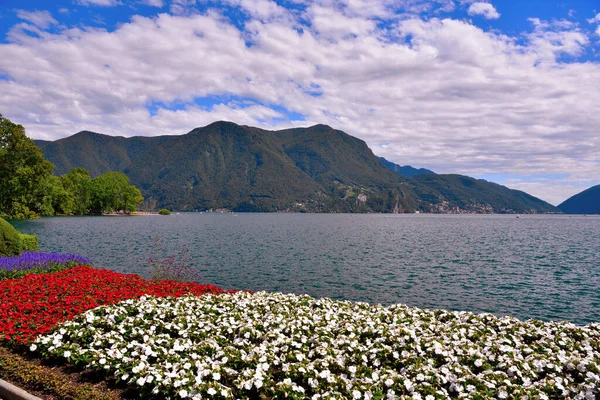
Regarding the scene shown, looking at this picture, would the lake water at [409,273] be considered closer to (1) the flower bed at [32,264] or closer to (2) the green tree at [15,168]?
(2) the green tree at [15,168]

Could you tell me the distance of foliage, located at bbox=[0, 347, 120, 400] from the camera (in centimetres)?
813

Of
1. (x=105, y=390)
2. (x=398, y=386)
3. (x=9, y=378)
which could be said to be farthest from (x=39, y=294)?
(x=398, y=386)

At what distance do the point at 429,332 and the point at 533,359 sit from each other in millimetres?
2738

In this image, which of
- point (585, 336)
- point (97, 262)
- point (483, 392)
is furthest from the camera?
point (97, 262)

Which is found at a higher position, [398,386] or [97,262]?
[398,386]

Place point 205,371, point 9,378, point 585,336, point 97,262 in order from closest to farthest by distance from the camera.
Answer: point 205,371 → point 9,378 → point 585,336 → point 97,262

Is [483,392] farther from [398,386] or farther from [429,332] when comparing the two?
[429,332]

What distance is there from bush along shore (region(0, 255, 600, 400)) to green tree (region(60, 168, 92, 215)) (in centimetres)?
14155

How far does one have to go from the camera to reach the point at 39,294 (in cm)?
1477

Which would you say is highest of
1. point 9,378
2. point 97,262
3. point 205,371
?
point 205,371

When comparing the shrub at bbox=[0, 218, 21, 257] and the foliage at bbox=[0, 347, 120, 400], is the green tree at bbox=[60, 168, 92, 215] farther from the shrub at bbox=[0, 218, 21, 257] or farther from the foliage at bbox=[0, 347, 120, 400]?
the foliage at bbox=[0, 347, 120, 400]

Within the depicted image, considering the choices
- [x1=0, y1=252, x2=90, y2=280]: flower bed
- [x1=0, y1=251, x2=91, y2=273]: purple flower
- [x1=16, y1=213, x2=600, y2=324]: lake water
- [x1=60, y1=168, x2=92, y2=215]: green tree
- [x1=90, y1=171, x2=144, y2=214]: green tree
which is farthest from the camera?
[x1=90, y1=171, x2=144, y2=214]: green tree

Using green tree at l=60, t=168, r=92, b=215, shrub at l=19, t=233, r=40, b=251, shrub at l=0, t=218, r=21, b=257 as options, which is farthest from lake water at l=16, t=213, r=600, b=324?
green tree at l=60, t=168, r=92, b=215

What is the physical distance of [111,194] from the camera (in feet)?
521
